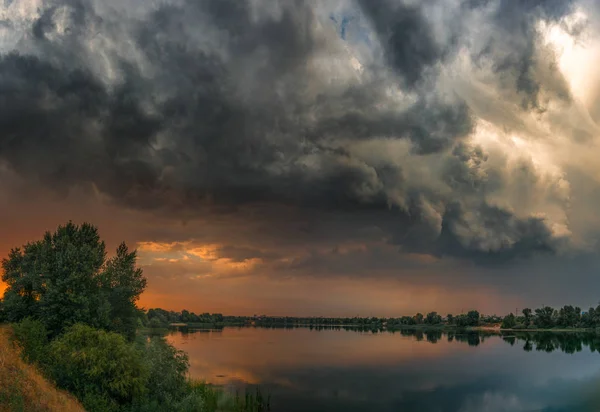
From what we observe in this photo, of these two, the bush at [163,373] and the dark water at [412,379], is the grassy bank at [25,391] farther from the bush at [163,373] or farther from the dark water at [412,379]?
the dark water at [412,379]

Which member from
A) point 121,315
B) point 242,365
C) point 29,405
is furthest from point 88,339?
point 242,365

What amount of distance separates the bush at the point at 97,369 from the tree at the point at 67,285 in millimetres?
5747

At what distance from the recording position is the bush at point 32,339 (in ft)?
133

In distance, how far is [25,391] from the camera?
31.0 meters

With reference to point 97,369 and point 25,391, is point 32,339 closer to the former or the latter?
point 97,369

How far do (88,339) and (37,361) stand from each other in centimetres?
458

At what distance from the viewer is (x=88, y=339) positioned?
40.4 m

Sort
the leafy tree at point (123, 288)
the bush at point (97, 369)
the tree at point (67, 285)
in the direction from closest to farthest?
the bush at point (97, 369) < the tree at point (67, 285) < the leafy tree at point (123, 288)

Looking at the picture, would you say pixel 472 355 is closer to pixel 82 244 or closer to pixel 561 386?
pixel 561 386

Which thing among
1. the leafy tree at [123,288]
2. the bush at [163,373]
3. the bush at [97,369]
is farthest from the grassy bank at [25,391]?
the leafy tree at [123,288]

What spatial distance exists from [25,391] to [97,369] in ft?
23.2

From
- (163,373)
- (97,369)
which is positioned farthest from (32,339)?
(163,373)

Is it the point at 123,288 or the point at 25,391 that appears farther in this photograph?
the point at 123,288

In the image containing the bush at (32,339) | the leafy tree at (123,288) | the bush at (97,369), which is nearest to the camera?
the bush at (97,369)
